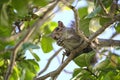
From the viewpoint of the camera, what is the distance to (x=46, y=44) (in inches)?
85.5

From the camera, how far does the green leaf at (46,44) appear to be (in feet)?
7.09

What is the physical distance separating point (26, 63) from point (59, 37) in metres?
1.02

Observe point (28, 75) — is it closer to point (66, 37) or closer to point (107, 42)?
point (107, 42)

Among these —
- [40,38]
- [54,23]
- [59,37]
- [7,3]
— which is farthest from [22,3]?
[59,37]

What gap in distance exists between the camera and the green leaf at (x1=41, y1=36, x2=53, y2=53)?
216 centimetres

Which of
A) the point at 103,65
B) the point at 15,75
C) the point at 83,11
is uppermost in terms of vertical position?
the point at 83,11

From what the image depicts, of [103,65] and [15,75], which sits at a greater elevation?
[15,75]

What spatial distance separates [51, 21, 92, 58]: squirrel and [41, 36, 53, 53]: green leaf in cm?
25

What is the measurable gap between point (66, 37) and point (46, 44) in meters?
0.59

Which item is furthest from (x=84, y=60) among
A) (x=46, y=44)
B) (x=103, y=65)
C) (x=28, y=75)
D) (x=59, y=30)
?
(x=59, y=30)

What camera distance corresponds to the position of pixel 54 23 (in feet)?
7.88

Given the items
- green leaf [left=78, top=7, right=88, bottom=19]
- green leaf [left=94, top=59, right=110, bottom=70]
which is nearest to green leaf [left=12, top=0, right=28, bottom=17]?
green leaf [left=94, top=59, right=110, bottom=70]

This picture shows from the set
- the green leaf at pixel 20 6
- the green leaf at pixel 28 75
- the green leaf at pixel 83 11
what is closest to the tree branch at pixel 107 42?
the green leaf at pixel 83 11

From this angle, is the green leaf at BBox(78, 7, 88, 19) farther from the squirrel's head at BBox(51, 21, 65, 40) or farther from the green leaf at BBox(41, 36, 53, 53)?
the squirrel's head at BBox(51, 21, 65, 40)
